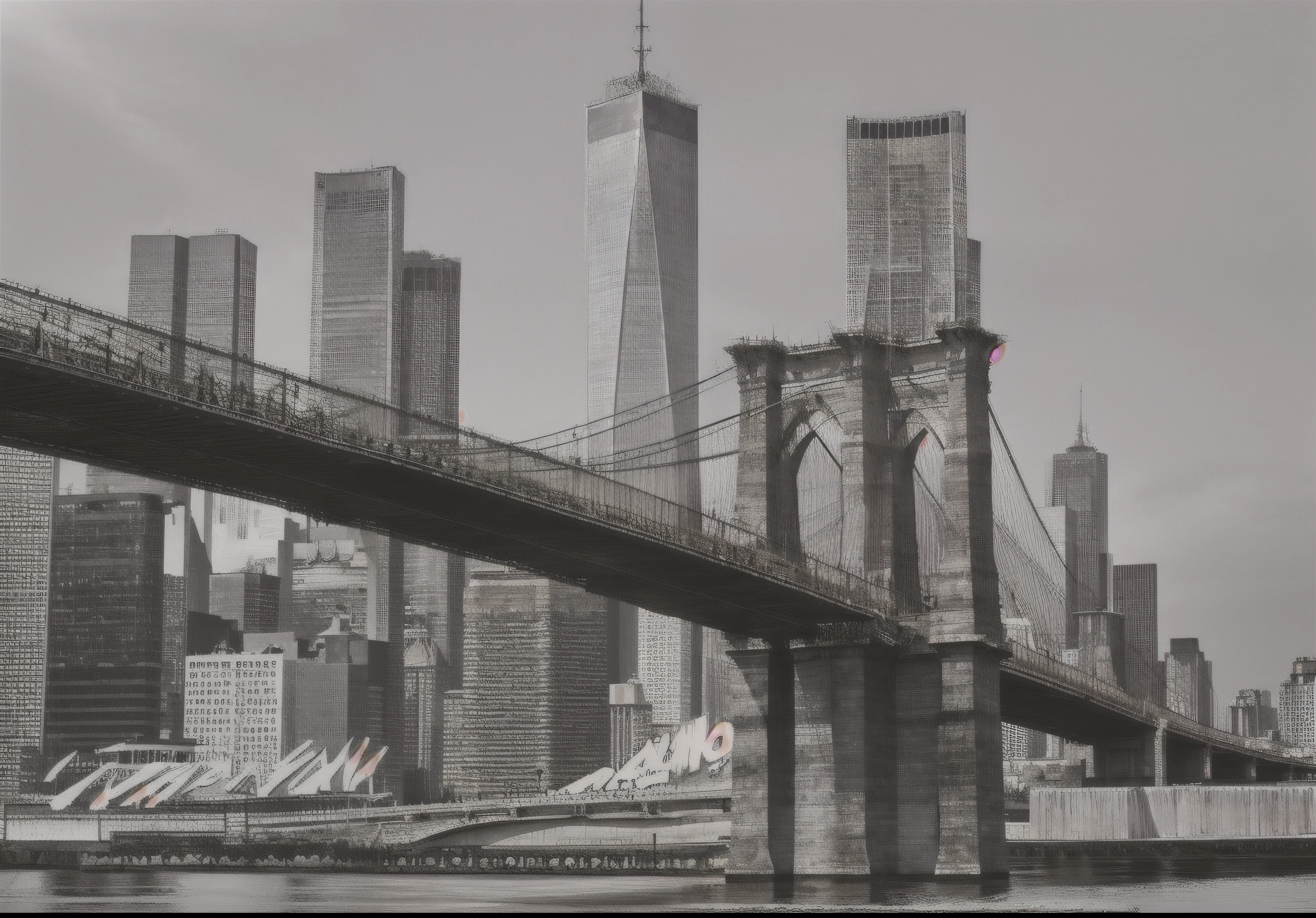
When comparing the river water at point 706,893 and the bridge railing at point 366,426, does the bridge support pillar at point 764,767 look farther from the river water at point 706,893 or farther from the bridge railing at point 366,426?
the bridge railing at point 366,426

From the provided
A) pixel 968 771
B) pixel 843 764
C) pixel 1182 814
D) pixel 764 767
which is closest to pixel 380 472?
pixel 843 764

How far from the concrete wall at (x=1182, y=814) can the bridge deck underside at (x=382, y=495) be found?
36.2m

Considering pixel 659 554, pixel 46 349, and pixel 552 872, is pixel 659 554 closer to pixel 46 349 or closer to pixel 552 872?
pixel 46 349

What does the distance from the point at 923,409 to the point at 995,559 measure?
9192 mm

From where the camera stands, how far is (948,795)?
76125 mm

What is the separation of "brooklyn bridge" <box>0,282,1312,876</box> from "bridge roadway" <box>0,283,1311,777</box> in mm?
155

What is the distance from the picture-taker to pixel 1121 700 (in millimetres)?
112938

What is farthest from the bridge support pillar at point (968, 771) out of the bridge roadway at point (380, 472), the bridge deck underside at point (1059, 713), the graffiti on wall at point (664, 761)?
the graffiti on wall at point (664, 761)

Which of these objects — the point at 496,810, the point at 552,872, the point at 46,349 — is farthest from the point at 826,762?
the point at 496,810

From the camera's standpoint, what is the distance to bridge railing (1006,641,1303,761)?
93.3 metres

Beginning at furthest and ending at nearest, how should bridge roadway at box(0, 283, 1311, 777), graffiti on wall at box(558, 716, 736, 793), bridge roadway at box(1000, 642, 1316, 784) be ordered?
graffiti on wall at box(558, 716, 736, 793), bridge roadway at box(1000, 642, 1316, 784), bridge roadway at box(0, 283, 1311, 777)

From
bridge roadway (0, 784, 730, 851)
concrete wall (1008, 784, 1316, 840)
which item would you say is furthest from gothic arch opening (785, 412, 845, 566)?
bridge roadway (0, 784, 730, 851)

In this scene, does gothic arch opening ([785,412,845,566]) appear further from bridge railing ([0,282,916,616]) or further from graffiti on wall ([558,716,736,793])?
graffiti on wall ([558,716,736,793])

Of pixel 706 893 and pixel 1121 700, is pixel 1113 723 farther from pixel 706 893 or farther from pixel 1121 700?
pixel 706 893
